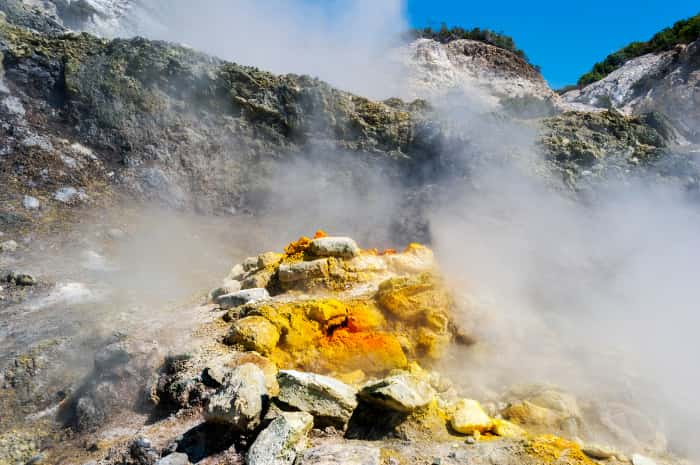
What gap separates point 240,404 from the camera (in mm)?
3029

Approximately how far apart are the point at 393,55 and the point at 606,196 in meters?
14.2

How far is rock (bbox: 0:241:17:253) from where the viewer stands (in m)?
7.76

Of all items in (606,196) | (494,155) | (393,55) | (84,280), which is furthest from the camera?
(393,55)

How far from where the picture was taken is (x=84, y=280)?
281 inches

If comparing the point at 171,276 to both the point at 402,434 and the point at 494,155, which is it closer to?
the point at 402,434

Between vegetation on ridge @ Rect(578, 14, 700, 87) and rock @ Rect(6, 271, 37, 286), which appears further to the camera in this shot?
vegetation on ridge @ Rect(578, 14, 700, 87)

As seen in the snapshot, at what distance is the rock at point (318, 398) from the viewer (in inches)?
126

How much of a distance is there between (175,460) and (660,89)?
22724 millimetres

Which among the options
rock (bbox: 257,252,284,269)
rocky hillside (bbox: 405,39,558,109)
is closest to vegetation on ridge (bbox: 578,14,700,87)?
rocky hillside (bbox: 405,39,558,109)

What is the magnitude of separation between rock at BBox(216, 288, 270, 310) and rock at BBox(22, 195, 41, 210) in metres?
6.59

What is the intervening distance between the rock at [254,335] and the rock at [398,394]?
4.33 feet

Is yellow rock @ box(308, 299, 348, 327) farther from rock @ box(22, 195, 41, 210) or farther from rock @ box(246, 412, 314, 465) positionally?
rock @ box(22, 195, 41, 210)

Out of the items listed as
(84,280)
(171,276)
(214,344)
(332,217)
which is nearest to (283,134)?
(332,217)

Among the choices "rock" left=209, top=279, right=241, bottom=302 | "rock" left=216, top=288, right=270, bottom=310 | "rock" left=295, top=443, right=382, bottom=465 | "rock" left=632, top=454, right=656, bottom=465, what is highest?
"rock" left=209, top=279, right=241, bottom=302
